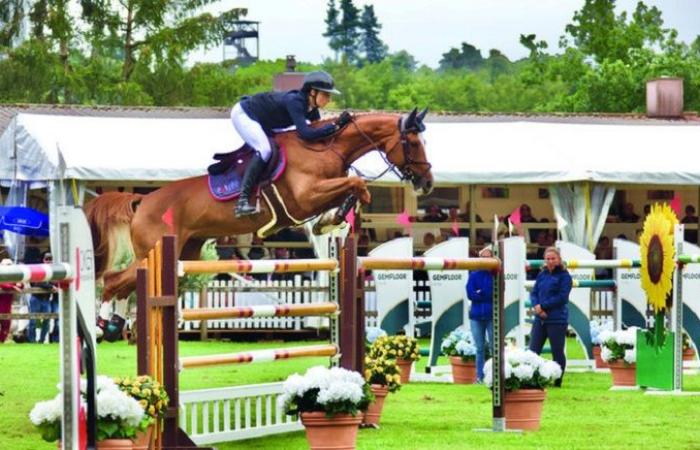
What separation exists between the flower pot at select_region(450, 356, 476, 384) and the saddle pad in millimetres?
2988

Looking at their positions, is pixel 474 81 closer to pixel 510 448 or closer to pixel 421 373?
pixel 421 373

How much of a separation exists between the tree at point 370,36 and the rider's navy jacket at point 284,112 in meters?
128

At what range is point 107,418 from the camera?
8359 millimetres

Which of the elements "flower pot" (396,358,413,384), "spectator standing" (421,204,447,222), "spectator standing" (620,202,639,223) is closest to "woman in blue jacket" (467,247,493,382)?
"flower pot" (396,358,413,384)

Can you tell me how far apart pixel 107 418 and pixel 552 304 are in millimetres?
8790

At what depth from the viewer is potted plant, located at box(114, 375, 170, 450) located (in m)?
8.93

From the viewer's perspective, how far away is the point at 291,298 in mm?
23406

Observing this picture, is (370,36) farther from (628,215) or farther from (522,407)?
(522,407)

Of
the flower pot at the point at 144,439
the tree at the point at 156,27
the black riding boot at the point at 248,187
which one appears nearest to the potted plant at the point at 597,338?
the black riding boot at the point at 248,187

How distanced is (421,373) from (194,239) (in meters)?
3.11

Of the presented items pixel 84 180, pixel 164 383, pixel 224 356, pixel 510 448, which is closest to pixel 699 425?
pixel 510 448

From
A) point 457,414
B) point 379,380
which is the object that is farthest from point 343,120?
point 379,380

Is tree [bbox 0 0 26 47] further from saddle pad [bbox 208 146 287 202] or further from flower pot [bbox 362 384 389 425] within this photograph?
flower pot [bbox 362 384 389 425]

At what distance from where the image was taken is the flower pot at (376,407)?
1236cm
